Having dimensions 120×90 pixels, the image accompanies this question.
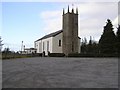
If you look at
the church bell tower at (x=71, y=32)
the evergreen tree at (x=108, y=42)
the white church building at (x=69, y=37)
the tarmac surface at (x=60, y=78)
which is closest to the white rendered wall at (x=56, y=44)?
the white church building at (x=69, y=37)

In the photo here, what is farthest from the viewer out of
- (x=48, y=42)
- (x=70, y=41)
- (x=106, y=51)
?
(x=48, y=42)

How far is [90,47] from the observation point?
278 ft

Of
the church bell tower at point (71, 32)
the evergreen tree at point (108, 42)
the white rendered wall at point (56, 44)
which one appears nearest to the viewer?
the evergreen tree at point (108, 42)

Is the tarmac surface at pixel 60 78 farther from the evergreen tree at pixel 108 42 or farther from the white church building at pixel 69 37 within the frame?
the white church building at pixel 69 37

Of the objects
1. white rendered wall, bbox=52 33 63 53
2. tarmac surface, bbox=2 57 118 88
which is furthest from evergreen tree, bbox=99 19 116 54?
tarmac surface, bbox=2 57 118 88

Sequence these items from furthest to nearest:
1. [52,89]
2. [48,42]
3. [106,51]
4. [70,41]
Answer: [48,42] < [70,41] < [106,51] < [52,89]

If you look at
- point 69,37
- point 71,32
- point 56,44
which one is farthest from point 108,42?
point 56,44

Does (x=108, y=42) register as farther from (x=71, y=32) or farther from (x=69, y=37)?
(x=69, y=37)

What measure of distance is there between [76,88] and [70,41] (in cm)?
6145

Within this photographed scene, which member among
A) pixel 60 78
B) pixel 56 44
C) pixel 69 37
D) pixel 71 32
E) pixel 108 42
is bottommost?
pixel 60 78

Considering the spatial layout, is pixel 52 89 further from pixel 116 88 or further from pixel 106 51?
pixel 106 51

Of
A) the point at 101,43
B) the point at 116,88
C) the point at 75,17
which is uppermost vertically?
the point at 75,17

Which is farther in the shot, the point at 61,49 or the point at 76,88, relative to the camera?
the point at 61,49

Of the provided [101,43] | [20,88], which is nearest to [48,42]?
[101,43]
